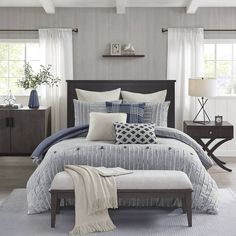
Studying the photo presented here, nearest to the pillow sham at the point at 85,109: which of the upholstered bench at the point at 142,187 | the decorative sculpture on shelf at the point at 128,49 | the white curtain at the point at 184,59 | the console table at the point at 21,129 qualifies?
the console table at the point at 21,129

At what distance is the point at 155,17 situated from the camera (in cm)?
727

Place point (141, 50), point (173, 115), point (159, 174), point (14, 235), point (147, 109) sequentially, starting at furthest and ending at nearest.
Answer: point (141, 50) < point (173, 115) < point (147, 109) < point (159, 174) < point (14, 235)

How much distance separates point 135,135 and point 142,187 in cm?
105

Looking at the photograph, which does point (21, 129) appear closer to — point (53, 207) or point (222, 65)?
point (53, 207)

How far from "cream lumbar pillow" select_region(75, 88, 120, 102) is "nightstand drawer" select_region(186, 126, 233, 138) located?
1.07 meters

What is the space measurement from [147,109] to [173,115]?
92cm

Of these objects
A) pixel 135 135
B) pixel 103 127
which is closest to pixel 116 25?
pixel 103 127

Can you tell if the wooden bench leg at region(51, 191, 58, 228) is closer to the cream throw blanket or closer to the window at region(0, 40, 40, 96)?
the cream throw blanket

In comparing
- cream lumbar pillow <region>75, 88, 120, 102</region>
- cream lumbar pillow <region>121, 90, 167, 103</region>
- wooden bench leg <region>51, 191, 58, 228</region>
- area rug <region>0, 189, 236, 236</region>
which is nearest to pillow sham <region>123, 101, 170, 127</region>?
cream lumbar pillow <region>121, 90, 167, 103</region>

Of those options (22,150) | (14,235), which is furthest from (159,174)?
(22,150)

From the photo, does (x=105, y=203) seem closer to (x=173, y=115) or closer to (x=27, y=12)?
(x=173, y=115)

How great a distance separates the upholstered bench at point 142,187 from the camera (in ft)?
13.2

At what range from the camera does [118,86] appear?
695cm

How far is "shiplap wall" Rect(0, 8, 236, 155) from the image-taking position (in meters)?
7.26
